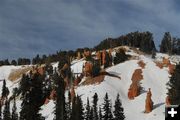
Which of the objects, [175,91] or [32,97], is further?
[175,91]

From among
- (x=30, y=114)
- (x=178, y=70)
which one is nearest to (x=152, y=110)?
(x=178, y=70)

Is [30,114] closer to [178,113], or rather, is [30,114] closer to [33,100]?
[33,100]

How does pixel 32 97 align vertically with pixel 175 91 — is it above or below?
above

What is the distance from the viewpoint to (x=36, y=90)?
53188 mm

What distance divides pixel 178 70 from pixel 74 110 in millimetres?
49540

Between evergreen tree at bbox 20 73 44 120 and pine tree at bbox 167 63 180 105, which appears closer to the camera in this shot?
evergreen tree at bbox 20 73 44 120

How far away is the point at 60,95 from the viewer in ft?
456

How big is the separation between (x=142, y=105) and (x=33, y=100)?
488 ft

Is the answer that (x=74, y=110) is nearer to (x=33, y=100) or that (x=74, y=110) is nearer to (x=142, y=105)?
(x=142, y=105)

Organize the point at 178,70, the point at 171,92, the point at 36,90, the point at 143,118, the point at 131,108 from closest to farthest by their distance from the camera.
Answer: the point at 36,90 < the point at 171,92 < the point at 178,70 < the point at 143,118 < the point at 131,108

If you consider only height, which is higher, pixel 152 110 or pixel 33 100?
pixel 33 100

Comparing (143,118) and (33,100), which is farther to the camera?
(143,118)

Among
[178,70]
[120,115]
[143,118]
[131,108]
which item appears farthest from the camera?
[131,108]

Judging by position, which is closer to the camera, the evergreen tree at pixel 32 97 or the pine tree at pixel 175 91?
the evergreen tree at pixel 32 97
